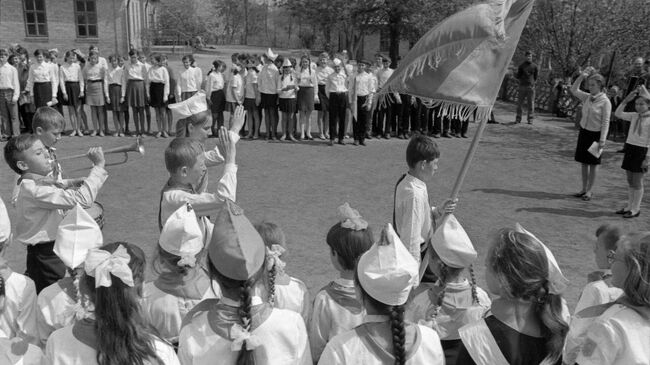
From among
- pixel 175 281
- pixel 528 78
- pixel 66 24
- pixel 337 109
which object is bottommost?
pixel 337 109

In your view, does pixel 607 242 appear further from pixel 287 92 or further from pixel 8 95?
pixel 8 95

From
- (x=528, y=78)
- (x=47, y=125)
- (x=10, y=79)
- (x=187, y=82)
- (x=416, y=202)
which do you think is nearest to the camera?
(x=416, y=202)

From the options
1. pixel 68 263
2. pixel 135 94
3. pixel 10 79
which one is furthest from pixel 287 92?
pixel 68 263

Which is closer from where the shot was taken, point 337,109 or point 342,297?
point 342,297

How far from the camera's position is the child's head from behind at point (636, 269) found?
2.46 metres

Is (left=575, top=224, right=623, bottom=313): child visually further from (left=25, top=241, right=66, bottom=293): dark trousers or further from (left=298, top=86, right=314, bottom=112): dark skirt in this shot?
(left=298, top=86, right=314, bottom=112): dark skirt

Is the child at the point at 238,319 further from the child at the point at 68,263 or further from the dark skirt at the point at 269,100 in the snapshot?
the dark skirt at the point at 269,100

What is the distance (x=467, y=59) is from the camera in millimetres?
4148

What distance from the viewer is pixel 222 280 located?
2590 millimetres

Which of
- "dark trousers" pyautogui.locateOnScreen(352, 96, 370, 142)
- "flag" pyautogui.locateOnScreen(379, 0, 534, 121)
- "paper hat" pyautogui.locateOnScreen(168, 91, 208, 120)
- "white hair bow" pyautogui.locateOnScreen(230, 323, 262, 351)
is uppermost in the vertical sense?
"flag" pyautogui.locateOnScreen(379, 0, 534, 121)

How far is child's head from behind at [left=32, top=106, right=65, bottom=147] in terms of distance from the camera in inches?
209

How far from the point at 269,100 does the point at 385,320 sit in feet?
38.6

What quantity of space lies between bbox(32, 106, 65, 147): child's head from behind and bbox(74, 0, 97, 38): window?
1007 inches

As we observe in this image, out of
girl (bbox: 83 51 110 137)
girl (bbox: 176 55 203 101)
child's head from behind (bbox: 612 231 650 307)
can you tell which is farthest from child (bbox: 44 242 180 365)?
girl (bbox: 83 51 110 137)
